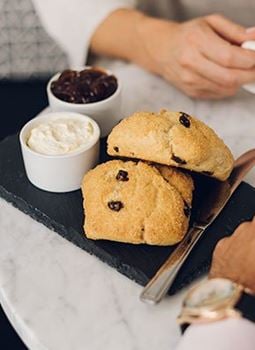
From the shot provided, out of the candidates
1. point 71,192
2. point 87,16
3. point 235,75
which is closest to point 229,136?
point 235,75

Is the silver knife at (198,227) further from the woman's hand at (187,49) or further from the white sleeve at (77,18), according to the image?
the white sleeve at (77,18)

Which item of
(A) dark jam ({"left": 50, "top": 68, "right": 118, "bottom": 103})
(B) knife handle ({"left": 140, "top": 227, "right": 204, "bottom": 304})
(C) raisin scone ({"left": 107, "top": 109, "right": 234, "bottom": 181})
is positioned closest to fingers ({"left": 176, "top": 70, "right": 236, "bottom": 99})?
(A) dark jam ({"left": 50, "top": 68, "right": 118, "bottom": 103})

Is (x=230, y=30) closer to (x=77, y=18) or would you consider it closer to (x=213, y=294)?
(x=77, y=18)

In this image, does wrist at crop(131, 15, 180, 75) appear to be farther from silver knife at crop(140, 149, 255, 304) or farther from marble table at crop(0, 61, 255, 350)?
marble table at crop(0, 61, 255, 350)

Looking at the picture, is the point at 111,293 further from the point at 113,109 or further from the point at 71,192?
the point at 113,109

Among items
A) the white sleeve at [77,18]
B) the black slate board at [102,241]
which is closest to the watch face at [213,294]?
the black slate board at [102,241]

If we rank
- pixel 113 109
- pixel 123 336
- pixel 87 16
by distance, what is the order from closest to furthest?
pixel 123 336 < pixel 113 109 < pixel 87 16
